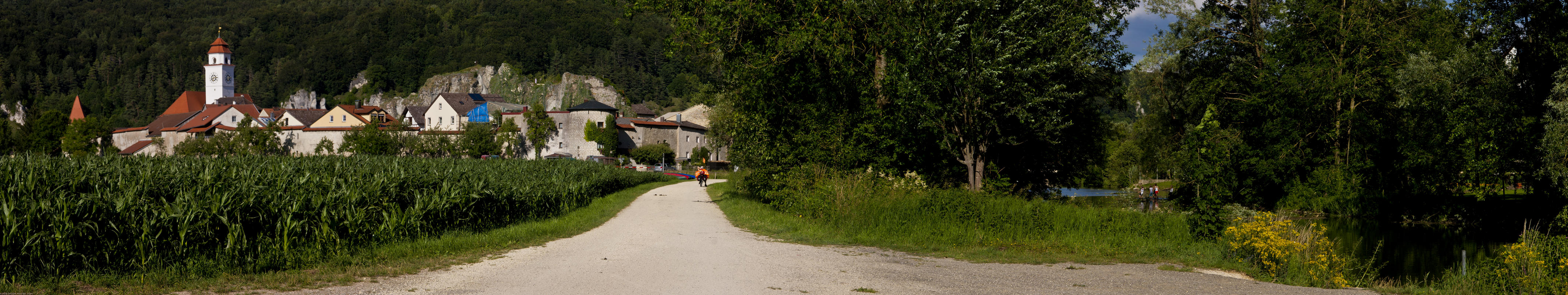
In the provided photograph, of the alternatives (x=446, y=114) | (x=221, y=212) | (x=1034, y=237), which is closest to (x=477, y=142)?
(x=446, y=114)

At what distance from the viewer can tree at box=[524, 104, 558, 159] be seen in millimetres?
102000

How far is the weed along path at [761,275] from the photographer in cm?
895

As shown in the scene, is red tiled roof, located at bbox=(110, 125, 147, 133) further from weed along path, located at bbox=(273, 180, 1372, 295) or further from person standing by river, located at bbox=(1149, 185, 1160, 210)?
weed along path, located at bbox=(273, 180, 1372, 295)

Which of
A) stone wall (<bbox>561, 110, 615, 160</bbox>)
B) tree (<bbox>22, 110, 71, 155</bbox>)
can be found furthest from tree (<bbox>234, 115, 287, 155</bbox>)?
stone wall (<bbox>561, 110, 615, 160</bbox>)

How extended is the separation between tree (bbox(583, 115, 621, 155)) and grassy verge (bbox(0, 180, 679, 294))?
8452 cm

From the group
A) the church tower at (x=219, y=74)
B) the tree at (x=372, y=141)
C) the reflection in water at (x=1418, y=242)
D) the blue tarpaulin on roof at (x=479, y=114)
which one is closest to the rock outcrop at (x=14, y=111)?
the church tower at (x=219, y=74)

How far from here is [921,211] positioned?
49.0ft

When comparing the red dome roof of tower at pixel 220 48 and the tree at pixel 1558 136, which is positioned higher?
the red dome roof of tower at pixel 220 48

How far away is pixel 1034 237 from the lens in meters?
14.1

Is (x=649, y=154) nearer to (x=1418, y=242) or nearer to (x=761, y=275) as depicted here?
(x=1418, y=242)

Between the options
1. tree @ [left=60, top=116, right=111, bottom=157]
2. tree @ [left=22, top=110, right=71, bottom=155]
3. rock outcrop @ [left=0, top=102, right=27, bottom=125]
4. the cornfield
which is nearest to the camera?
the cornfield

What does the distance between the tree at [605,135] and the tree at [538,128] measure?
4.39 meters

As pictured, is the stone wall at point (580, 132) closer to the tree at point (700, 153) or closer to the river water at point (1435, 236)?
the tree at point (700, 153)

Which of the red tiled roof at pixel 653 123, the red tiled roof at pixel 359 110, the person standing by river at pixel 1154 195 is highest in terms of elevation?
the red tiled roof at pixel 359 110
